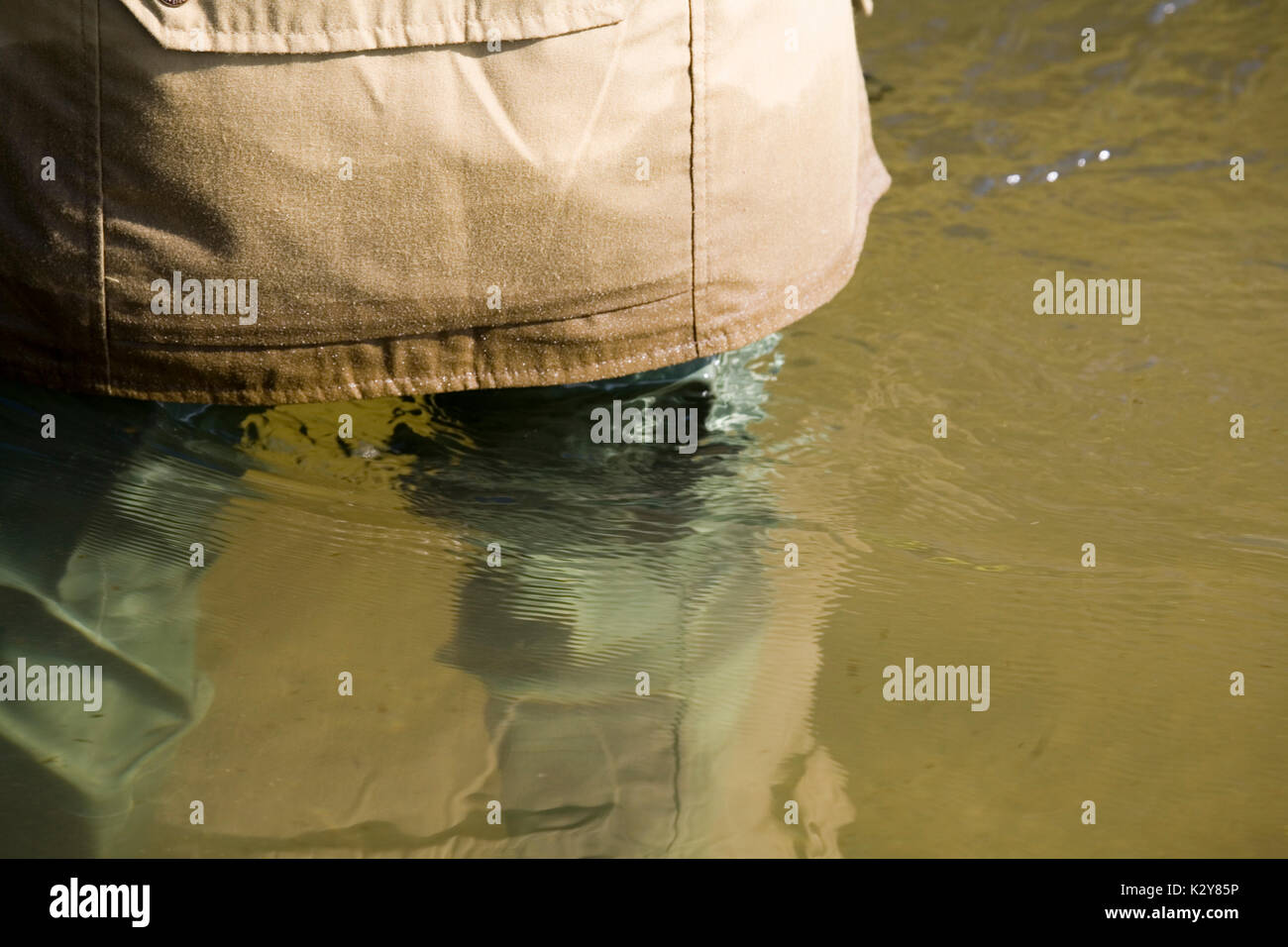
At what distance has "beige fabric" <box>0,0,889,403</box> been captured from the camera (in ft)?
4.86

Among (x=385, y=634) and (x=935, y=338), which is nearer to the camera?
(x=385, y=634)

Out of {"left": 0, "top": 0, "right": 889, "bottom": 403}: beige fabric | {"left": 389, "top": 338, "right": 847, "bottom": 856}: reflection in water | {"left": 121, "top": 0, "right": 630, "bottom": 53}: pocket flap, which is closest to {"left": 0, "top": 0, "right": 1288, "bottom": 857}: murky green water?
{"left": 389, "top": 338, "right": 847, "bottom": 856}: reflection in water

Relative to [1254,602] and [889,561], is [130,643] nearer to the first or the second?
[889,561]

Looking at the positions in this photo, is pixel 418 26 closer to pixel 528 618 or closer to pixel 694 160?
pixel 694 160

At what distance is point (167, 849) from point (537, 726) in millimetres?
402

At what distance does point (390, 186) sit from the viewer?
5.06 feet

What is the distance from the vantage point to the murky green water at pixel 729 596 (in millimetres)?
1435

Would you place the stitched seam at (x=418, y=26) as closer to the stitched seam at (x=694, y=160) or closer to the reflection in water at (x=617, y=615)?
the stitched seam at (x=694, y=160)

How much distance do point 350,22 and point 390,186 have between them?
18cm

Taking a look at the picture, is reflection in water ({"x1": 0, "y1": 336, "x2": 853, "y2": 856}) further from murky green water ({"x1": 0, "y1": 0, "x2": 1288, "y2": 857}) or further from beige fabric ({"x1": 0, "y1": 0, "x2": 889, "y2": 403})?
beige fabric ({"x1": 0, "y1": 0, "x2": 889, "y2": 403})

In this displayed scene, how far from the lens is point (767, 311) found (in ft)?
5.74

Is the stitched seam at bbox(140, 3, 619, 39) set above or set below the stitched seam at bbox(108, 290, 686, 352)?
above

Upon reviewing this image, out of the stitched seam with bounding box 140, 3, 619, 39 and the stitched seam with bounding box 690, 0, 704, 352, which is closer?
the stitched seam with bounding box 140, 3, 619, 39

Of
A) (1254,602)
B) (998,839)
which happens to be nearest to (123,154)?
(998,839)
